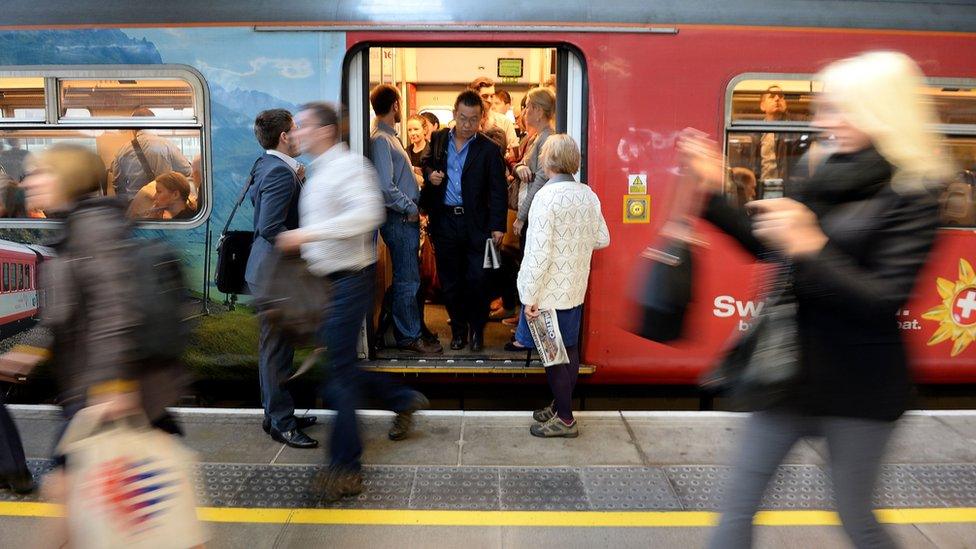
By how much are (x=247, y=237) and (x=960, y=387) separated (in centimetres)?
494

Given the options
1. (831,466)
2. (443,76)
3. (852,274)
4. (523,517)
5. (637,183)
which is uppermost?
(443,76)

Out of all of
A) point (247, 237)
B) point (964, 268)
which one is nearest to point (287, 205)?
point (247, 237)

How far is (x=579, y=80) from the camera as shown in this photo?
14.5ft

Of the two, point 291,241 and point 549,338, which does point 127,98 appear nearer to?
point 291,241

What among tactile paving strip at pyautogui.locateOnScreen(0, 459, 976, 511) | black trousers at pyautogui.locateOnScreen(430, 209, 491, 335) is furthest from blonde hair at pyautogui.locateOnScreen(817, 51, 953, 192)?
black trousers at pyautogui.locateOnScreen(430, 209, 491, 335)

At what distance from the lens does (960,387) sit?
5.22 meters

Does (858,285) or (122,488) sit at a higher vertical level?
(858,285)

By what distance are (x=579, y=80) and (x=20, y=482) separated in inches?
139

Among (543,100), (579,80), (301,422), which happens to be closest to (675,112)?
(579,80)

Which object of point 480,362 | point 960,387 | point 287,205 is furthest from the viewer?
point 960,387

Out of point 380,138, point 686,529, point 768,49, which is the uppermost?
point 768,49

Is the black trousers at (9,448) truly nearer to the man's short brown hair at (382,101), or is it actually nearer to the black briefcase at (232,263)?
the black briefcase at (232,263)

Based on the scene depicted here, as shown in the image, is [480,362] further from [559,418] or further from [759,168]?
[759,168]

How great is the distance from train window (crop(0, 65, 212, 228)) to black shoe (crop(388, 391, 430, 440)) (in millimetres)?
1774
